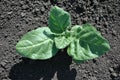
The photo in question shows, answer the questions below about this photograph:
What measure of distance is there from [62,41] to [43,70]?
239mm

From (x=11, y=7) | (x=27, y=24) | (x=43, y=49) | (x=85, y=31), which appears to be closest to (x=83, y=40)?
(x=85, y=31)

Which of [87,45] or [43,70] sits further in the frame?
[43,70]

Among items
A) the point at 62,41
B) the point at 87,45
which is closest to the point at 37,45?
the point at 62,41

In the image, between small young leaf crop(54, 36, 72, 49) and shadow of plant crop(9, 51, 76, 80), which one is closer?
small young leaf crop(54, 36, 72, 49)

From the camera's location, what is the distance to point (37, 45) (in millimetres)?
1819

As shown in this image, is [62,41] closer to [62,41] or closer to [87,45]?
[62,41]

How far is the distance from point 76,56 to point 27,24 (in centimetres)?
45

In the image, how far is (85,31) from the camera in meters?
1.84

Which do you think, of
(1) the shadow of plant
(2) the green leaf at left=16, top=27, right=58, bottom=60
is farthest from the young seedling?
(1) the shadow of plant

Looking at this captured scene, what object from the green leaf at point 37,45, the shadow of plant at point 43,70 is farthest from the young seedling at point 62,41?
the shadow of plant at point 43,70

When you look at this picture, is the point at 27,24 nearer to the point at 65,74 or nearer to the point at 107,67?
the point at 65,74

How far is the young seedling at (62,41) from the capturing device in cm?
176

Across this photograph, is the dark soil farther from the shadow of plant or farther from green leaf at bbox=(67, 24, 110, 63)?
green leaf at bbox=(67, 24, 110, 63)

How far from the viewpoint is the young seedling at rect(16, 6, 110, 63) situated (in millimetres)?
1764
